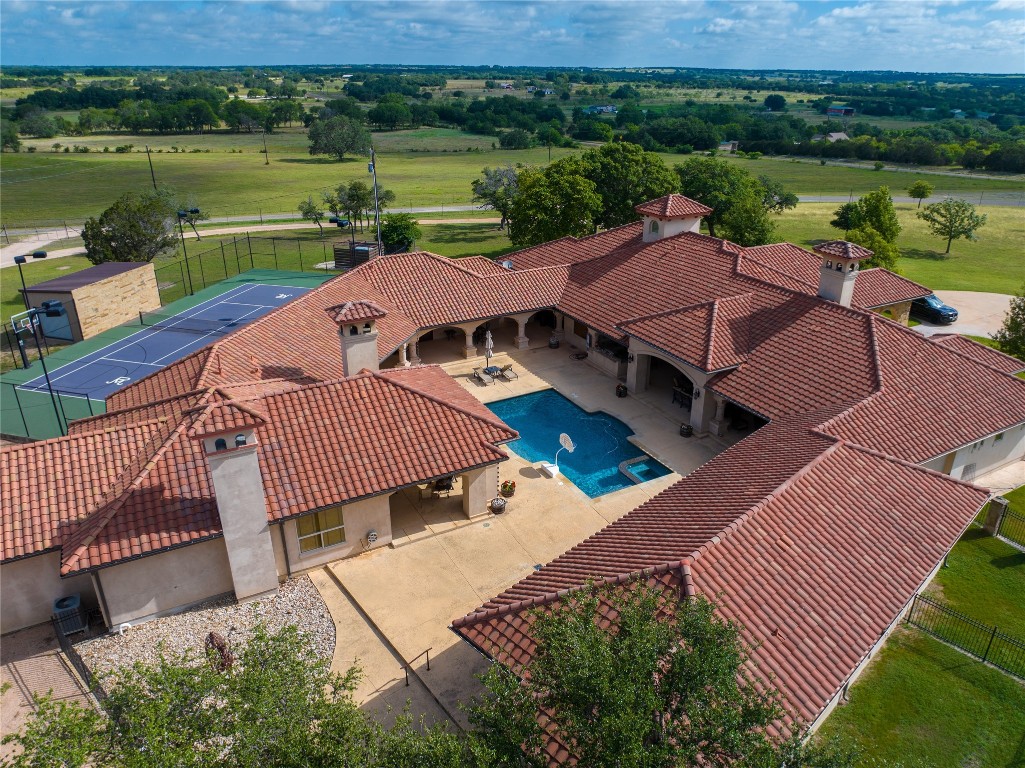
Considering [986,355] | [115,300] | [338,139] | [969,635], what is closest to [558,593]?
[969,635]

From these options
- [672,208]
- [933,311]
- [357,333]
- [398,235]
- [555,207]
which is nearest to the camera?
[357,333]

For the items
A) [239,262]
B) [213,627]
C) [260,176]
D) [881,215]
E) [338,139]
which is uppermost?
[338,139]

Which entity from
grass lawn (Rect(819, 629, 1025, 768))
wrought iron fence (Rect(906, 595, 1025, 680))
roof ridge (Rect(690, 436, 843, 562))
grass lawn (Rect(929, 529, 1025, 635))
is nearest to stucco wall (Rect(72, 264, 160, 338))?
roof ridge (Rect(690, 436, 843, 562))

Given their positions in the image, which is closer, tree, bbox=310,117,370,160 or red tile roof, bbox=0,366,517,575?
red tile roof, bbox=0,366,517,575

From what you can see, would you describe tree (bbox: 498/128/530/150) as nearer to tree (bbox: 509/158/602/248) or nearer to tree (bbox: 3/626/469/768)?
tree (bbox: 509/158/602/248)

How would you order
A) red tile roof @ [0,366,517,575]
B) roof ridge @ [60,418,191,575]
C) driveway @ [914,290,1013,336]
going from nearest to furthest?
roof ridge @ [60,418,191,575] < red tile roof @ [0,366,517,575] < driveway @ [914,290,1013,336]

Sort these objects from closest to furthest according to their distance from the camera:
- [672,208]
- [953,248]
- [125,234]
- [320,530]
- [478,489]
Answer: [320,530]
[478,489]
[672,208]
[125,234]
[953,248]

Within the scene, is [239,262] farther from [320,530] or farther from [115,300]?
[320,530]

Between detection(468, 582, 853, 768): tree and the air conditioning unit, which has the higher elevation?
detection(468, 582, 853, 768): tree

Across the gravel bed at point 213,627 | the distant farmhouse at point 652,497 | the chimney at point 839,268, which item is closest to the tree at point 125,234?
the distant farmhouse at point 652,497
